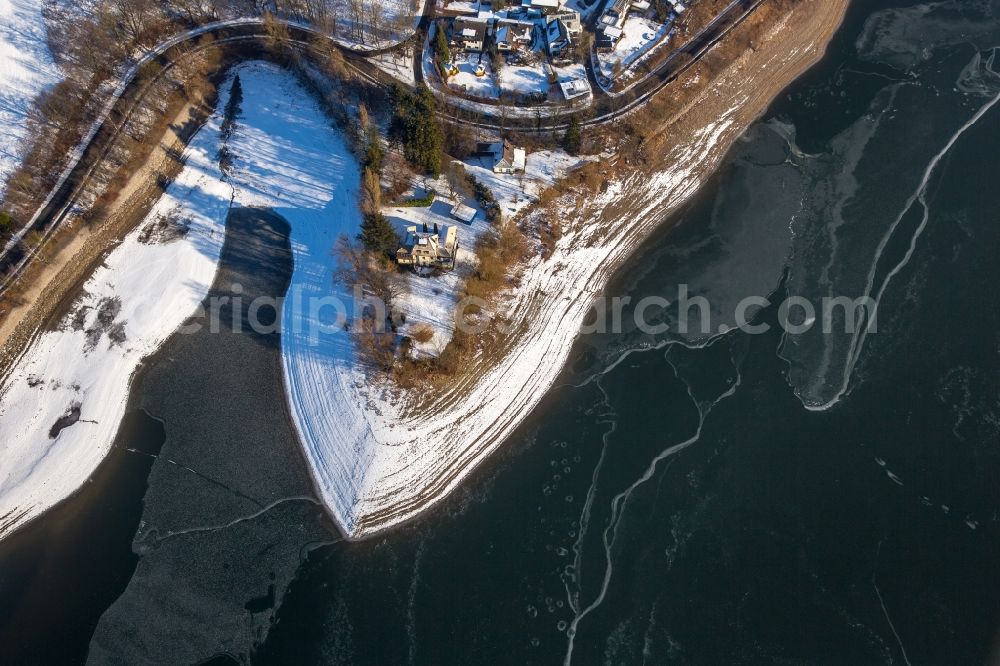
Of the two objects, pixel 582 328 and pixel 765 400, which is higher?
pixel 582 328

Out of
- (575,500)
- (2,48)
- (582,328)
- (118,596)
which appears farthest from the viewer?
(2,48)

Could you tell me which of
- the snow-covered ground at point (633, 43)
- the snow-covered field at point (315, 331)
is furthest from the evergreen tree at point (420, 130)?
the snow-covered ground at point (633, 43)

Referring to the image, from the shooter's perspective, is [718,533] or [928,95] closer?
[718,533]

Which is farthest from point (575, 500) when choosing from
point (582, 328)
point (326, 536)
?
point (326, 536)

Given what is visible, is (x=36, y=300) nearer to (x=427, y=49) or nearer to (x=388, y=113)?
(x=388, y=113)

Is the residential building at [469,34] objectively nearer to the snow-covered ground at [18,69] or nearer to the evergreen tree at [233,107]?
the evergreen tree at [233,107]

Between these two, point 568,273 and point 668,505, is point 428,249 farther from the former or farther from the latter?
point 668,505
